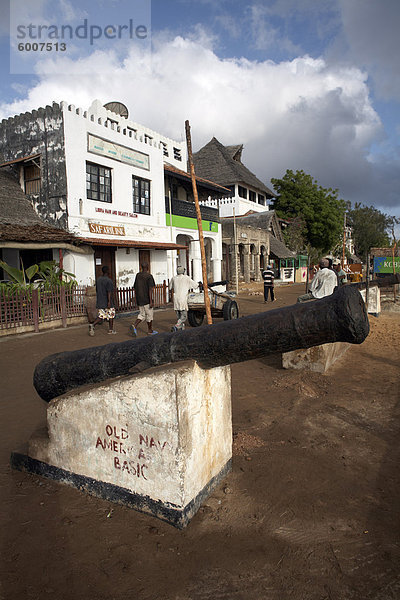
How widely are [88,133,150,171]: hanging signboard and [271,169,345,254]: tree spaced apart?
21.6 metres

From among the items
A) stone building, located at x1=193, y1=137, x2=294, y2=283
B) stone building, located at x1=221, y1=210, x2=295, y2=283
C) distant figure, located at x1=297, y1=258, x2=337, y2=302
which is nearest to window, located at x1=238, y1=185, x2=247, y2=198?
stone building, located at x1=193, y1=137, x2=294, y2=283

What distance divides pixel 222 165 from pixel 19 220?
21735 mm

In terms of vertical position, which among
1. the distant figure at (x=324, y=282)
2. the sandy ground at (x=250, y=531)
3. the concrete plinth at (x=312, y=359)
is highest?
the distant figure at (x=324, y=282)

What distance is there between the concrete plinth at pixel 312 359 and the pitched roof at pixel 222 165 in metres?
24.6

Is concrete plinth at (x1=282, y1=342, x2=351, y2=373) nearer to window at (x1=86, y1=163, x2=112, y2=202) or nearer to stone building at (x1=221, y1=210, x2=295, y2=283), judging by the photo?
window at (x1=86, y1=163, x2=112, y2=202)

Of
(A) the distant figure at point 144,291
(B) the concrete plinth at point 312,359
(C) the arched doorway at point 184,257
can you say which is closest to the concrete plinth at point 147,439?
(B) the concrete plinth at point 312,359

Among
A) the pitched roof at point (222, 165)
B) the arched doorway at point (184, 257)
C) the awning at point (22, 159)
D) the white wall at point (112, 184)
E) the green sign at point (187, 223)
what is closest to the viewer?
the white wall at point (112, 184)

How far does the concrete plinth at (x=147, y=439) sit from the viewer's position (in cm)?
225

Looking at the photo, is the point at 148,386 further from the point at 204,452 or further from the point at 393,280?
the point at 393,280

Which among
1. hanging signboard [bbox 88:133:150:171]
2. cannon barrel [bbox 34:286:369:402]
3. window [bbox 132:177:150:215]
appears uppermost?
hanging signboard [bbox 88:133:150:171]

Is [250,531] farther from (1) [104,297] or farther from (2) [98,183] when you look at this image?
(2) [98,183]

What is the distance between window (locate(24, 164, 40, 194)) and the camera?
43.3ft

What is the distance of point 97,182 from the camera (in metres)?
13.6

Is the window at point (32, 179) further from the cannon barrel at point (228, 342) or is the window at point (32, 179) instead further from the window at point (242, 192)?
the window at point (242, 192)
